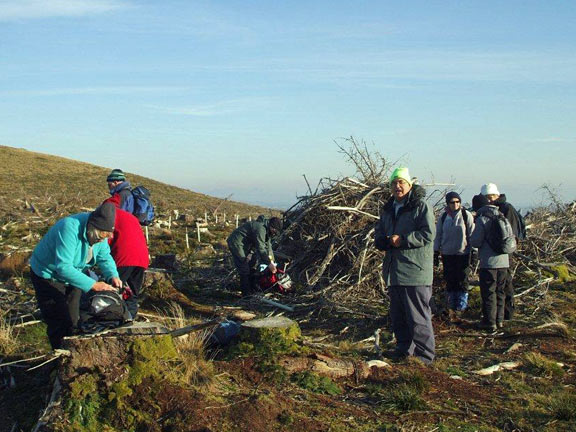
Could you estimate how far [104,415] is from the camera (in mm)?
4629

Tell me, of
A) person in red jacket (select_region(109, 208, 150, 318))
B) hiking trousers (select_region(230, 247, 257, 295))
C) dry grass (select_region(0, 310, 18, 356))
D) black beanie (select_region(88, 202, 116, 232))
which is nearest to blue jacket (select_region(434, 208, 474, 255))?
hiking trousers (select_region(230, 247, 257, 295))

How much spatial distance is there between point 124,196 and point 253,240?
2.49 meters

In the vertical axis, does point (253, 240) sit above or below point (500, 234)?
below

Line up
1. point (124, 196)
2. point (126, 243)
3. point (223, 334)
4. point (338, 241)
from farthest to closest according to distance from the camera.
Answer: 1. point (338, 241)
2. point (124, 196)
3. point (126, 243)
4. point (223, 334)

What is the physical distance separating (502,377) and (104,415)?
378 cm

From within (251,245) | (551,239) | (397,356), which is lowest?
(397,356)

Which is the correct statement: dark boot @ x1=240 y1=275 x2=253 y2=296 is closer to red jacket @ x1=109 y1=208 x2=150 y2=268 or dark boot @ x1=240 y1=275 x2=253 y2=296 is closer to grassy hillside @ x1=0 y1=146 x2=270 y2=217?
red jacket @ x1=109 y1=208 x2=150 y2=268

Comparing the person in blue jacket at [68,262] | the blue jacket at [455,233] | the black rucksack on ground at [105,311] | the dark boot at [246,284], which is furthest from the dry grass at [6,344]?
the blue jacket at [455,233]

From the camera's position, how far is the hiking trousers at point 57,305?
550cm

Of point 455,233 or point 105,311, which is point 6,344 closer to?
point 105,311

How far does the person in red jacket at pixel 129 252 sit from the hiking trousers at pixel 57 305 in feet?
4.84

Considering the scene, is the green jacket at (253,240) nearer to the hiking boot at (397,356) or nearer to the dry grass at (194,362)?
the hiking boot at (397,356)

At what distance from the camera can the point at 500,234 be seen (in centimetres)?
807

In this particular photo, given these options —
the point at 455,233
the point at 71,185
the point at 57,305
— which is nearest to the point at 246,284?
the point at 455,233
